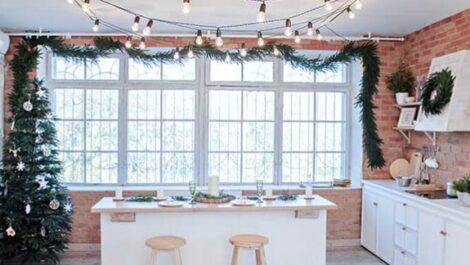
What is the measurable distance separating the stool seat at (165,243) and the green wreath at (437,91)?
8.87ft

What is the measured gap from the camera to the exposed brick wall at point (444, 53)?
170 inches

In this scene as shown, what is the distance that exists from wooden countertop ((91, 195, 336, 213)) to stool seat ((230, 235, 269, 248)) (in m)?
0.24

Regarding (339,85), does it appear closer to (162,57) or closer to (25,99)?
(162,57)

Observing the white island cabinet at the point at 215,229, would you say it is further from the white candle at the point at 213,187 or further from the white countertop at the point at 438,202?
the white countertop at the point at 438,202

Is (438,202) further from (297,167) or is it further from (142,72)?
(142,72)

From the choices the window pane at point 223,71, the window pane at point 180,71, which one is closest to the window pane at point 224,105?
the window pane at point 223,71

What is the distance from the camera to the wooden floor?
4.89 m

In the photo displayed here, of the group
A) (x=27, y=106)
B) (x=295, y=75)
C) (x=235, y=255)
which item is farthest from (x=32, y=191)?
(x=295, y=75)

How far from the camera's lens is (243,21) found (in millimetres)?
4789

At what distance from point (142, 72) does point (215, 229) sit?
2.51 m

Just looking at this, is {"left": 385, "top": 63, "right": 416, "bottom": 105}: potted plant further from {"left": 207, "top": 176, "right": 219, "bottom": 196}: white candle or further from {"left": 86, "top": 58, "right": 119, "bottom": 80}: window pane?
{"left": 86, "top": 58, "right": 119, "bottom": 80}: window pane

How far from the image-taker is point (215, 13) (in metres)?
4.43

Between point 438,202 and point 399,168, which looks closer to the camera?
point 438,202

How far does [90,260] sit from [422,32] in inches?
180
